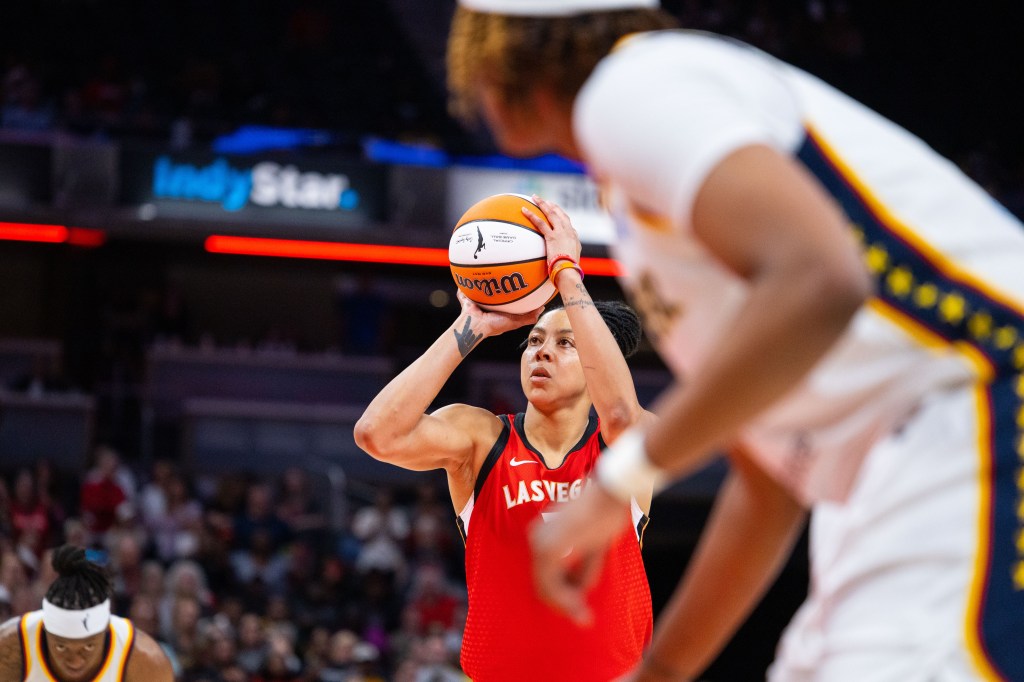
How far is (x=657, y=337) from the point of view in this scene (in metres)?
2.01

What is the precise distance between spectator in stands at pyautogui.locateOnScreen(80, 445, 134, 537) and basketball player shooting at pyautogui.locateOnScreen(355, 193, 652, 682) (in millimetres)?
9392

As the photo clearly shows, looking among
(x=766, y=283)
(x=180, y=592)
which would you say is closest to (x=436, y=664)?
(x=180, y=592)

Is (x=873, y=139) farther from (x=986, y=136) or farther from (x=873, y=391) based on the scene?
(x=986, y=136)

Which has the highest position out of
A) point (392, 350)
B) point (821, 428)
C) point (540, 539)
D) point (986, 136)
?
point (821, 428)

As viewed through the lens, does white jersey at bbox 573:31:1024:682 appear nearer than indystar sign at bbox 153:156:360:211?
Yes

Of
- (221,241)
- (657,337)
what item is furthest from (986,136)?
(657,337)

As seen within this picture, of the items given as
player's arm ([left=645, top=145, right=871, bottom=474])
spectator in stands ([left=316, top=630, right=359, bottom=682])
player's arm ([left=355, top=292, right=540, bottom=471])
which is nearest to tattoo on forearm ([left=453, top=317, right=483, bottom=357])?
player's arm ([left=355, top=292, right=540, bottom=471])

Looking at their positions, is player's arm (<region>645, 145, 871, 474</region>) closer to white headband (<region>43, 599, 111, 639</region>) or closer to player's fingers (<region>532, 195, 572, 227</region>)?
player's fingers (<region>532, 195, 572, 227</region>)

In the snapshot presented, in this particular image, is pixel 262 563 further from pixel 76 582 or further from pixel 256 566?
pixel 76 582

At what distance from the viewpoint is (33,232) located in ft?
56.9

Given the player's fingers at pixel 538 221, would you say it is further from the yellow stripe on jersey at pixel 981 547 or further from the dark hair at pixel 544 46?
the yellow stripe on jersey at pixel 981 547

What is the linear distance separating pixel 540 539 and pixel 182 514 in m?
12.2

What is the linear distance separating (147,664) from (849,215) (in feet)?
15.0

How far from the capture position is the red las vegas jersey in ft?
13.3
